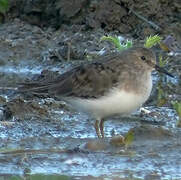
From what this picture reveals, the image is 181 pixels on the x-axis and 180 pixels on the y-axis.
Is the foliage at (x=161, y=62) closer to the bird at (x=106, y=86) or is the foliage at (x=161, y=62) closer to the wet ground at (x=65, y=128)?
the wet ground at (x=65, y=128)

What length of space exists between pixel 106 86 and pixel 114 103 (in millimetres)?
274

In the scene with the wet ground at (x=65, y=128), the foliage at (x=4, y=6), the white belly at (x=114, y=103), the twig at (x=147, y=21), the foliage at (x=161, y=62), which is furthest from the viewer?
the foliage at (x=4, y=6)

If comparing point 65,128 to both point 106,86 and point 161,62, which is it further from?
point 161,62

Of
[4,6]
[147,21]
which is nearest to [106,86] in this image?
[147,21]

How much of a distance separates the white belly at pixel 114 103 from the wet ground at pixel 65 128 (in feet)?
1.08

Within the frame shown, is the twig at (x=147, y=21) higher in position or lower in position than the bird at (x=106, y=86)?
higher

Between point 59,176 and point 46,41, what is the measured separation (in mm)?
4506

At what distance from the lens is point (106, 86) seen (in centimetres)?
812

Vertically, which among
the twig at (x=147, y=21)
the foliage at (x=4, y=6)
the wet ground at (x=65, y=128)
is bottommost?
the wet ground at (x=65, y=128)

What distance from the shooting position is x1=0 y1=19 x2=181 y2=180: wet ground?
745 centimetres

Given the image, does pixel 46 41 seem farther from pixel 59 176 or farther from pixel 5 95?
pixel 59 176

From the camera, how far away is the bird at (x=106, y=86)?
26.3 feet

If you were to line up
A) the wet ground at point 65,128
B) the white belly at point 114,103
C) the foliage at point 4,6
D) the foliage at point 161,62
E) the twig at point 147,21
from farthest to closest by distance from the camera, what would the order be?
the foliage at point 4,6 → the twig at point 147,21 → the foliage at point 161,62 → the white belly at point 114,103 → the wet ground at point 65,128

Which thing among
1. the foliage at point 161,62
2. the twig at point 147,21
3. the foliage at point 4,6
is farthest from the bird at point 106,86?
the foliage at point 4,6
